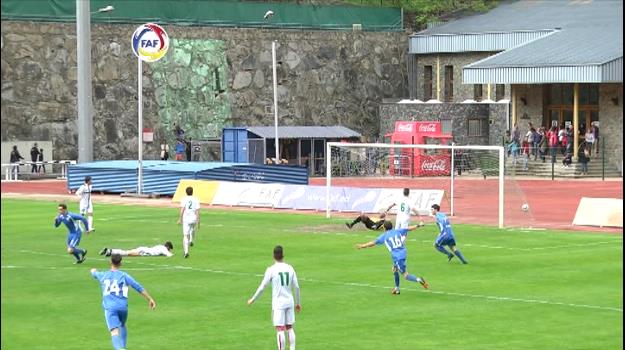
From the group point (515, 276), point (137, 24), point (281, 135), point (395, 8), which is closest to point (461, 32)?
point (395, 8)

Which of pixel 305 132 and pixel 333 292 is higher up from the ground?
pixel 305 132

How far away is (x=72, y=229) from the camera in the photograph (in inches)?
1216

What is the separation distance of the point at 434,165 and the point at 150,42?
14338 mm

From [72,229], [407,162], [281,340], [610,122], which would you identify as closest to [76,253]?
[72,229]

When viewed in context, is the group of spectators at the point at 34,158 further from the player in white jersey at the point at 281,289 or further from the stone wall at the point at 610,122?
the player in white jersey at the point at 281,289

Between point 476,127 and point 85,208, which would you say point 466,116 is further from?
point 85,208

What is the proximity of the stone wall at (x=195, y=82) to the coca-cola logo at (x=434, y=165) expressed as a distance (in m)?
20.6

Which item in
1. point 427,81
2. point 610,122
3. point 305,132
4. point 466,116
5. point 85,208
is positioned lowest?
point 85,208

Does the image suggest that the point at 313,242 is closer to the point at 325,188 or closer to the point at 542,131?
the point at 325,188

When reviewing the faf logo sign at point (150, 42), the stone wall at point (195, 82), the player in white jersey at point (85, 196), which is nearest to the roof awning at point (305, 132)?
the stone wall at point (195, 82)

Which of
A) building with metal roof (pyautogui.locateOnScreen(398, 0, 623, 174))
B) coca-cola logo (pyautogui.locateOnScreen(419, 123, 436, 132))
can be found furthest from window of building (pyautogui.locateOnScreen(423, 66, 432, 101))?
coca-cola logo (pyautogui.locateOnScreen(419, 123, 436, 132))

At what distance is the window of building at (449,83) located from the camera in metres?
81.6

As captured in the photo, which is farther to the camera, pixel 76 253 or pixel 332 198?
pixel 332 198

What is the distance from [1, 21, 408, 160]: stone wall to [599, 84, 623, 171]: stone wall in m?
18.2
